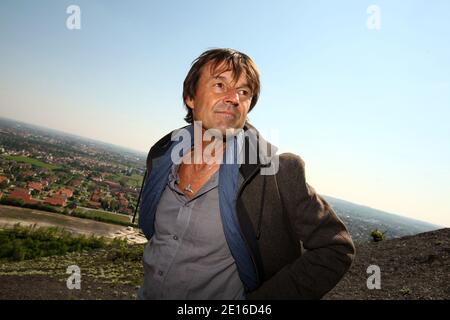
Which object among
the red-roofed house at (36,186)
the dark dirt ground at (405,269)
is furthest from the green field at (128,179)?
the dark dirt ground at (405,269)

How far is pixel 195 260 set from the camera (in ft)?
6.49

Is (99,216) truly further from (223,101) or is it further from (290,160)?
(290,160)

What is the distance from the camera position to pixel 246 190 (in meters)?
1.99

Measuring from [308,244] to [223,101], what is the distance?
4.13ft

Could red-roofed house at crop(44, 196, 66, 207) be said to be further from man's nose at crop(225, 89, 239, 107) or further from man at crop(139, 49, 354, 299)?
man's nose at crop(225, 89, 239, 107)

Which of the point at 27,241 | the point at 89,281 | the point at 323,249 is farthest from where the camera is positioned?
the point at 27,241

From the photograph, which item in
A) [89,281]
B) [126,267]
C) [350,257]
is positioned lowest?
[126,267]

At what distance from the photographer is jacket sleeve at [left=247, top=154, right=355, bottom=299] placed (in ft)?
5.73

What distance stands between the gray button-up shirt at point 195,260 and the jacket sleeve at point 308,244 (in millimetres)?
252

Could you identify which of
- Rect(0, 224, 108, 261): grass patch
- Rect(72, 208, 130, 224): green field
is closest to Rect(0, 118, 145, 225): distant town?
Rect(72, 208, 130, 224): green field

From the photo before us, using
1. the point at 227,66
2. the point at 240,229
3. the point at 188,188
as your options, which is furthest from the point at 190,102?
the point at 240,229

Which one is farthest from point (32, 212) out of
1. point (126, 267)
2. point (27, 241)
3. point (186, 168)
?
point (186, 168)

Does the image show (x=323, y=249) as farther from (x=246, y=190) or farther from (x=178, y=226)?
(x=178, y=226)
